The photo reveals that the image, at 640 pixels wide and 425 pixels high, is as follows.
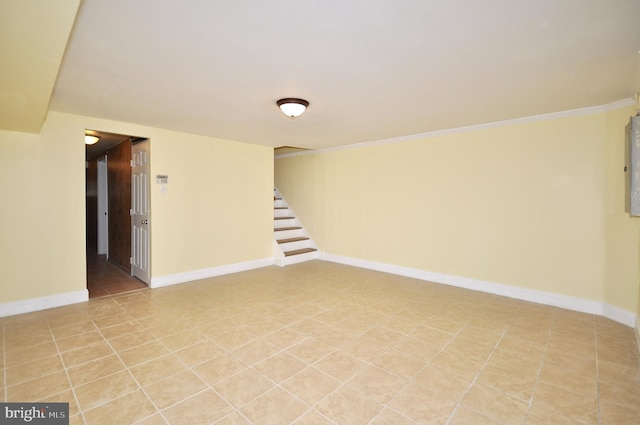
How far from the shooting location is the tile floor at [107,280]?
14.8ft

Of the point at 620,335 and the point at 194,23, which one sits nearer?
the point at 194,23

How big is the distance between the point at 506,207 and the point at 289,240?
415 cm

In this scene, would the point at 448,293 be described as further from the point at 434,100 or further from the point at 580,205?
the point at 434,100

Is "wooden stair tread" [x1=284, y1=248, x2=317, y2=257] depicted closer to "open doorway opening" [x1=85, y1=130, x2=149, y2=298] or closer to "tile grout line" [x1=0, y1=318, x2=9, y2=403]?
"open doorway opening" [x1=85, y1=130, x2=149, y2=298]

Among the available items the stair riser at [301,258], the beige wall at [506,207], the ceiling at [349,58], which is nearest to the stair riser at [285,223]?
the stair riser at [301,258]

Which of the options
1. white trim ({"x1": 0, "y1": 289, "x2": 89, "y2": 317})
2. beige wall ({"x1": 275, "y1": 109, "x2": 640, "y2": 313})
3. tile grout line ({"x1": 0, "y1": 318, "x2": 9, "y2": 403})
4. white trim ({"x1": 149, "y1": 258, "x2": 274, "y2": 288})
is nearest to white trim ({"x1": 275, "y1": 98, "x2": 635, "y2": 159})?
beige wall ({"x1": 275, "y1": 109, "x2": 640, "y2": 313})

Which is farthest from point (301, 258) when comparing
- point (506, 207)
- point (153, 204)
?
point (506, 207)

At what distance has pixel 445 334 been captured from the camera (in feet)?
10.3

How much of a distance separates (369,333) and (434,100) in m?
2.61

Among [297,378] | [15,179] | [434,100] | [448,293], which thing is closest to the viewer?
[297,378]

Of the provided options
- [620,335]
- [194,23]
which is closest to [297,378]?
[194,23]

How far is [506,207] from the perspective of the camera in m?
4.32

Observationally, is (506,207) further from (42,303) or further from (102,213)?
(102,213)

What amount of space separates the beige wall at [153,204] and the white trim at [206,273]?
0.27 feet
